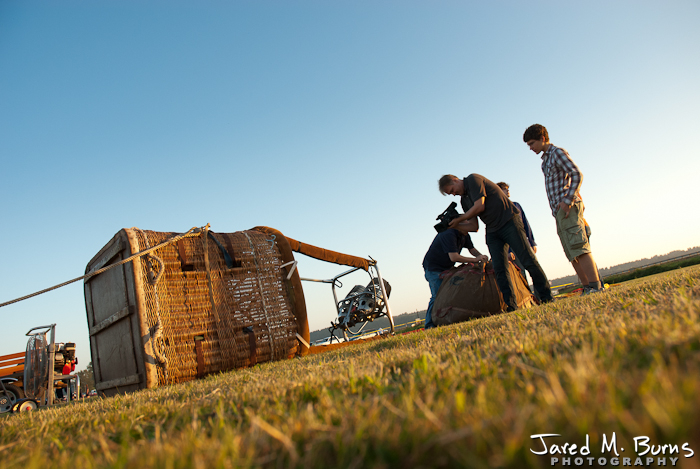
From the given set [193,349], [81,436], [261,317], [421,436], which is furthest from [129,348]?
[421,436]

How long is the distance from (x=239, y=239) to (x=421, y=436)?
16.2ft

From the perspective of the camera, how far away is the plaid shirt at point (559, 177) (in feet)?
15.6

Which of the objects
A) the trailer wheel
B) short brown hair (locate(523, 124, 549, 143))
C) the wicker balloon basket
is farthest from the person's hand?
the trailer wheel

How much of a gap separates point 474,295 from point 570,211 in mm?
1774

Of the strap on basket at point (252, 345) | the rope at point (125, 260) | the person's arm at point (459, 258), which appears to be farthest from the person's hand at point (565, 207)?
the rope at point (125, 260)

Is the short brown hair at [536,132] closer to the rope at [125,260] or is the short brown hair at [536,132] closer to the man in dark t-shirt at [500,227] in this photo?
the man in dark t-shirt at [500,227]

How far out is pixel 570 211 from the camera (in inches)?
189

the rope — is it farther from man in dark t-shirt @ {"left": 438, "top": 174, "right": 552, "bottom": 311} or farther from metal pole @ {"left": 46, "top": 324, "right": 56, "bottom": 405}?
metal pole @ {"left": 46, "top": 324, "right": 56, "bottom": 405}

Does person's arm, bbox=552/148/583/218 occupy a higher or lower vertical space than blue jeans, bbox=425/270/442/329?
higher

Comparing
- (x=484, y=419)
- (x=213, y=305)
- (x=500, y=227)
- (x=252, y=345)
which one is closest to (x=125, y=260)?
(x=213, y=305)

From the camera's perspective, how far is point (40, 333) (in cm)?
801

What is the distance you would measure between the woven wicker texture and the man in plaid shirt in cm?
375

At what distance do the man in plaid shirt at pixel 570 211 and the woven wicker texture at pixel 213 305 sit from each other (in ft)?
12.3

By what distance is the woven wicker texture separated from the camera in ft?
14.0
